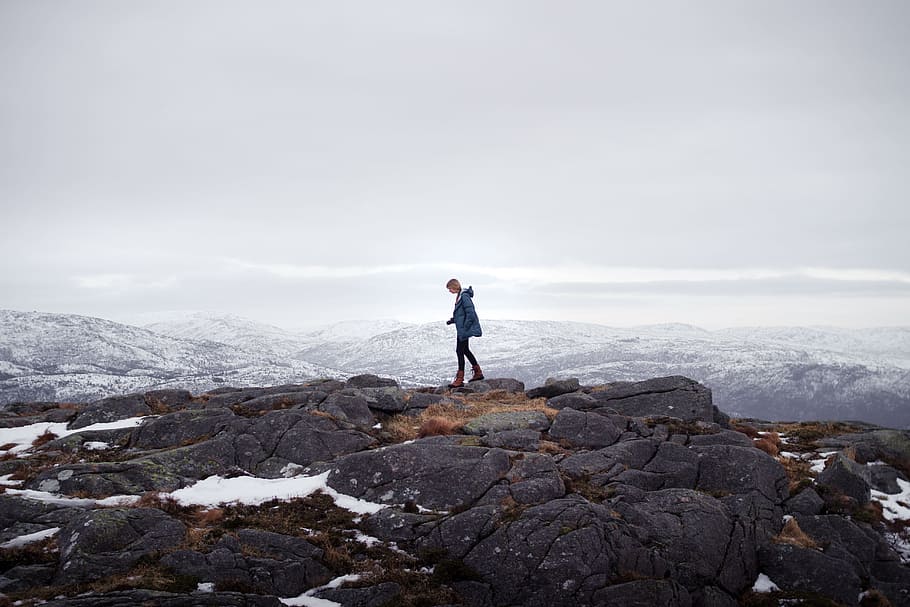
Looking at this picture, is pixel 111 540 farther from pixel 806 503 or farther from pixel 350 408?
pixel 806 503

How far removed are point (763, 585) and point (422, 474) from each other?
986 cm

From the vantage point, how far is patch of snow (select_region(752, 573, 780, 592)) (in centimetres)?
1455

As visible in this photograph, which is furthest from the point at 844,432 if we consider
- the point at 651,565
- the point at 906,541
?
the point at 651,565

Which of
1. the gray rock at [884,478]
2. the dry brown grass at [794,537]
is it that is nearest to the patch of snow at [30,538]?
the dry brown grass at [794,537]

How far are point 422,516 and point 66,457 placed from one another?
46.0 ft

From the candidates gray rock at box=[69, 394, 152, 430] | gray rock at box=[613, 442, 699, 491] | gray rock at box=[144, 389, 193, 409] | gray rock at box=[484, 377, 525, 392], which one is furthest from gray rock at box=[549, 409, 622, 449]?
gray rock at box=[69, 394, 152, 430]

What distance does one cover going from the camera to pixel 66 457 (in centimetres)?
1984

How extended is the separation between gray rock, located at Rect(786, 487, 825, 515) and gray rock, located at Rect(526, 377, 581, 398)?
43.4 ft

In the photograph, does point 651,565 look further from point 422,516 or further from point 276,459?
point 276,459

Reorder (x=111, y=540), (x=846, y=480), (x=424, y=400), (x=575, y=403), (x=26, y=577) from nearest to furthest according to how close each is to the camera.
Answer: (x=26, y=577)
(x=111, y=540)
(x=846, y=480)
(x=575, y=403)
(x=424, y=400)

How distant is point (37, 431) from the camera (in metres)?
23.6

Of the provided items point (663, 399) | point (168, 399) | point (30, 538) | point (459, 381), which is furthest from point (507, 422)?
point (168, 399)

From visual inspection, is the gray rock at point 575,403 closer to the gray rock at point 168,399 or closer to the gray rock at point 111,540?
the gray rock at point 111,540

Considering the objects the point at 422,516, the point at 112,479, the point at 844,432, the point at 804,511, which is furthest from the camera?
the point at 844,432
